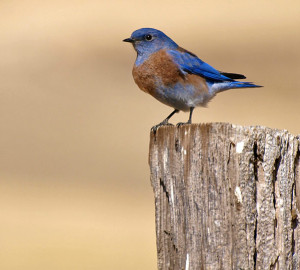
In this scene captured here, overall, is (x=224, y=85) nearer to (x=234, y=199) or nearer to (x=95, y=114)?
(x=234, y=199)

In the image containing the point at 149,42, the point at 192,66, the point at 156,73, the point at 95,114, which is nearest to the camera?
the point at 156,73

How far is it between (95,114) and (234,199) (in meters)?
16.2

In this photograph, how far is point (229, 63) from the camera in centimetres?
2333

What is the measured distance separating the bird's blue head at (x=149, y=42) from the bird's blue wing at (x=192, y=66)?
0.17m

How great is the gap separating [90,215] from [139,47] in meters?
6.22

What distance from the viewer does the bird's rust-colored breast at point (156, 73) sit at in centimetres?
774

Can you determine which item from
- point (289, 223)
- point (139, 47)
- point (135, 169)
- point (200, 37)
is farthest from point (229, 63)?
point (289, 223)

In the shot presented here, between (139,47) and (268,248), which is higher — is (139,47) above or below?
above

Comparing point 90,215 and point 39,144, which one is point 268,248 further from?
point 39,144

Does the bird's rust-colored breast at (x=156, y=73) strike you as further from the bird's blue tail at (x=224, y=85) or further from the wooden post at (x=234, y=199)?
the wooden post at (x=234, y=199)

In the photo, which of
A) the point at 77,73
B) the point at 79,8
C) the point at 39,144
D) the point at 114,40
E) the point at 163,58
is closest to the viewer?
the point at 163,58

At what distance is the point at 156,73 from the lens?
25.5 feet

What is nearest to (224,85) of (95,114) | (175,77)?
(175,77)

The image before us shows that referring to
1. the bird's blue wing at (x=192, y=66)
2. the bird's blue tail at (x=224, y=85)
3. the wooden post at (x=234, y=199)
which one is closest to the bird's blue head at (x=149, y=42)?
the bird's blue wing at (x=192, y=66)
